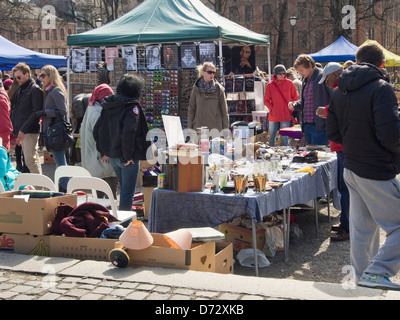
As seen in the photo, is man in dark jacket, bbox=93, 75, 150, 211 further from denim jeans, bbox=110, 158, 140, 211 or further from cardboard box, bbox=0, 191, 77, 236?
cardboard box, bbox=0, 191, 77, 236

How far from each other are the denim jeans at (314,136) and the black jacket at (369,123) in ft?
9.88

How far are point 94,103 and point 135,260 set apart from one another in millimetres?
2953

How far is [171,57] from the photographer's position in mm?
9727

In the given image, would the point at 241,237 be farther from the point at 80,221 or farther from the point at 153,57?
the point at 153,57

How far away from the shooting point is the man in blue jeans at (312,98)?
6.72 metres

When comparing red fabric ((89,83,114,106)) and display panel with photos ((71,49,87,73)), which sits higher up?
display panel with photos ((71,49,87,73))

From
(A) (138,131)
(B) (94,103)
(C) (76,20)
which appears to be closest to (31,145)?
(B) (94,103)

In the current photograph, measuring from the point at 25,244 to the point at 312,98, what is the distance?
425cm

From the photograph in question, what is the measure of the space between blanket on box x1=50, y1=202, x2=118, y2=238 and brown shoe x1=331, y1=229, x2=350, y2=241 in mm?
2579

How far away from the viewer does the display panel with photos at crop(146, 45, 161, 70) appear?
9.79 meters

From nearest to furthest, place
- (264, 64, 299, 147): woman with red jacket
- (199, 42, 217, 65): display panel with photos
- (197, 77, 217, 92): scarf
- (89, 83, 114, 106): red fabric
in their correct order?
(89, 83, 114, 106): red fabric → (197, 77, 217, 92): scarf → (199, 42, 217, 65): display panel with photos → (264, 64, 299, 147): woman with red jacket

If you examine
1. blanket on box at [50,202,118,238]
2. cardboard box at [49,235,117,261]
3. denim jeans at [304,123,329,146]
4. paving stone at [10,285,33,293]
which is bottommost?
paving stone at [10,285,33,293]

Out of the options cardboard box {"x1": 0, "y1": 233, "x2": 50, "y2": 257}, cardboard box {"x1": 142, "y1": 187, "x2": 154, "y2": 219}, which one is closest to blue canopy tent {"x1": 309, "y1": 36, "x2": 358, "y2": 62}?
cardboard box {"x1": 142, "y1": 187, "x2": 154, "y2": 219}
